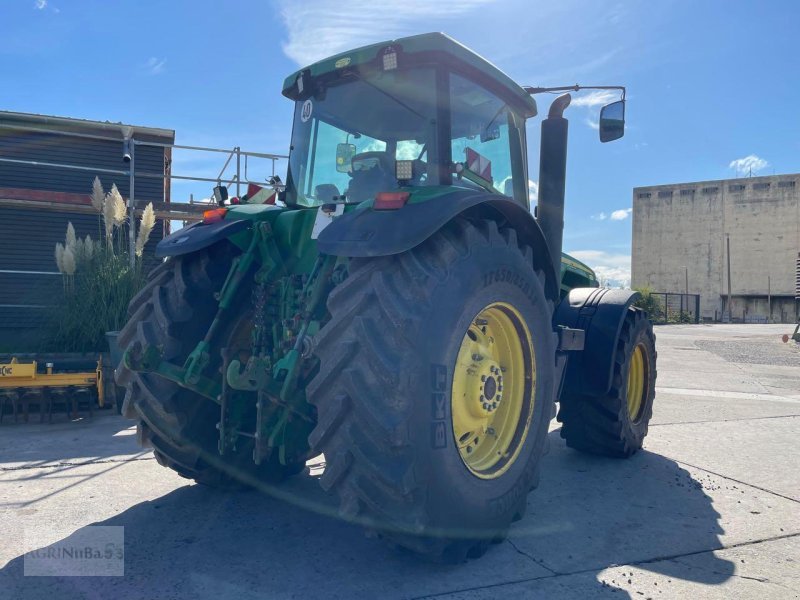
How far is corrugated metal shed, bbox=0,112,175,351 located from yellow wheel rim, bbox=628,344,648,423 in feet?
31.4

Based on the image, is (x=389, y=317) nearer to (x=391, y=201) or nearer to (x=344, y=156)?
(x=391, y=201)

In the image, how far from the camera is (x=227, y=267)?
12.4ft

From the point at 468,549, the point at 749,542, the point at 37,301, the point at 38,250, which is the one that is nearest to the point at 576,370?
the point at 749,542

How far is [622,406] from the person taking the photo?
473 centimetres

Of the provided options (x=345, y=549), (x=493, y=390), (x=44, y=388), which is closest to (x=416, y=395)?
(x=493, y=390)

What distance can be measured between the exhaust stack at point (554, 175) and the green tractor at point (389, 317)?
12 mm

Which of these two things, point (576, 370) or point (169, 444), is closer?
point (169, 444)

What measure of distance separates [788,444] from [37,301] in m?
8.64

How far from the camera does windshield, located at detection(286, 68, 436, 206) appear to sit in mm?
3469

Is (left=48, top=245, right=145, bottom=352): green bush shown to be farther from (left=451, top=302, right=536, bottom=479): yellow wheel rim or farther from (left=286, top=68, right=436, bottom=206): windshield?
(left=451, top=302, right=536, bottom=479): yellow wheel rim

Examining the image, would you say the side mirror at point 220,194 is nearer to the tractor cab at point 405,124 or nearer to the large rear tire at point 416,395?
the tractor cab at point 405,124

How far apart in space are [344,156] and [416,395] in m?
1.90

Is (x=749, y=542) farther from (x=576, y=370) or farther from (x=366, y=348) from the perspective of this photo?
(x=366, y=348)

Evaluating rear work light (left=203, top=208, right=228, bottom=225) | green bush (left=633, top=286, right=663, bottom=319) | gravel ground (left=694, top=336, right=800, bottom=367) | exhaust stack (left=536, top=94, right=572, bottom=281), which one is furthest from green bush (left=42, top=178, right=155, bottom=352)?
green bush (left=633, top=286, right=663, bottom=319)
